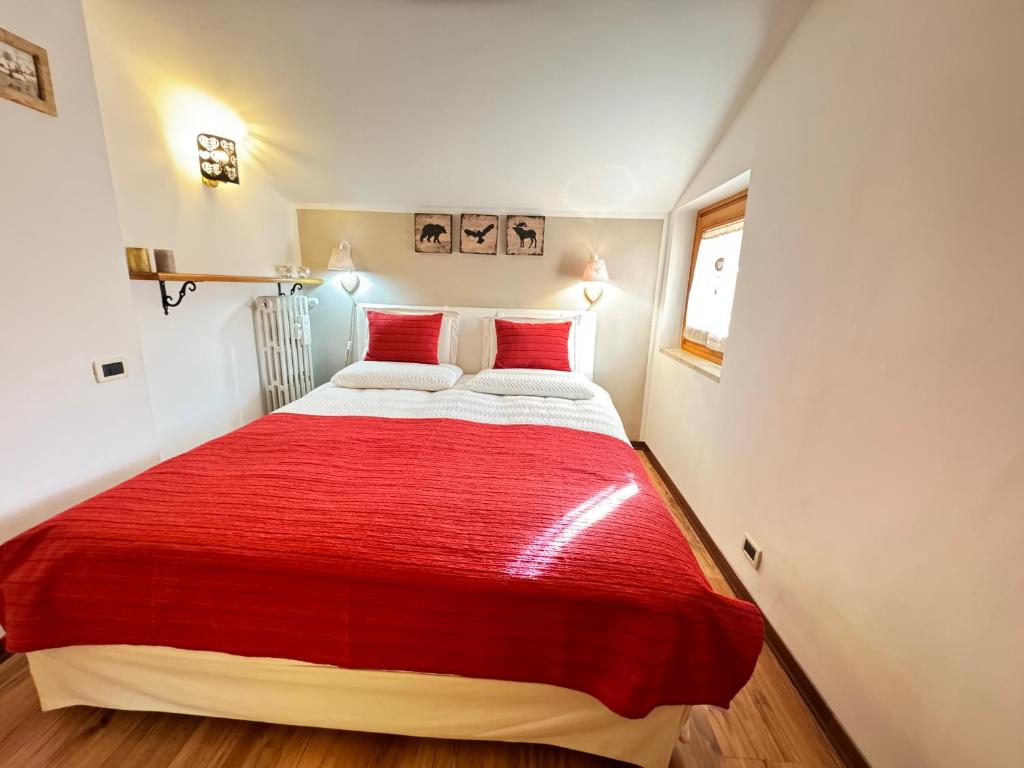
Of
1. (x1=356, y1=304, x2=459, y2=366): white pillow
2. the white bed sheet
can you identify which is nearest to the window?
the white bed sheet

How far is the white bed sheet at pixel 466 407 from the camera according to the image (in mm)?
1923

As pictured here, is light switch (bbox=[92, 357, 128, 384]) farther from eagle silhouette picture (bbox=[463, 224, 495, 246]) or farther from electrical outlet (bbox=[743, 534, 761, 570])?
electrical outlet (bbox=[743, 534, 761, 570])

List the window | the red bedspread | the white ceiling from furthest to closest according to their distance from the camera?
the window < the white ceiling < the red bedspread

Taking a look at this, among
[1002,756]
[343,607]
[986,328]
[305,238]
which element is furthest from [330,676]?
[305,238]

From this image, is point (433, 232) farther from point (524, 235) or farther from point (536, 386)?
point (536, 386)

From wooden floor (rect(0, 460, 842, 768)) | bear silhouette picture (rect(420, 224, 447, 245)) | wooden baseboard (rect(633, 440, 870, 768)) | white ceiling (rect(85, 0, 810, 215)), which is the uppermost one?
white ceiling (rect(85, 0, 810, 215))

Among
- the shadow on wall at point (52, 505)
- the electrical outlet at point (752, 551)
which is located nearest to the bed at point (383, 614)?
the shadow on wall at point (52, 505)

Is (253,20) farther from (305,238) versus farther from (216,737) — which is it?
(216,737)

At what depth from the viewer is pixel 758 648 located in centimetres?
91

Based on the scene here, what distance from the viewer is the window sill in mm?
2047

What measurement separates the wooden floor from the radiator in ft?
5.93

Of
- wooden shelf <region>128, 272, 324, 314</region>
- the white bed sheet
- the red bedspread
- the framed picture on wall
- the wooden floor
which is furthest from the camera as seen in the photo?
the white bed sheet

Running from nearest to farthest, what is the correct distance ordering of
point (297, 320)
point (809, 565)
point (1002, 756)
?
point (1002, 756)
point (809, 565)
point (297, 320)

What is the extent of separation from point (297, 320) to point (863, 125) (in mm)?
3079
